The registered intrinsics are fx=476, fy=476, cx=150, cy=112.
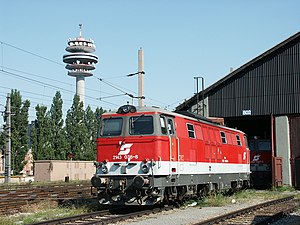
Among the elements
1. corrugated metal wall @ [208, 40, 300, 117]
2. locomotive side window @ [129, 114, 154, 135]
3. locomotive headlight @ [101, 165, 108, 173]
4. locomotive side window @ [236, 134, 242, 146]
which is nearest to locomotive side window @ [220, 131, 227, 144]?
locomotive side window @ [236, 134, 242, 146]

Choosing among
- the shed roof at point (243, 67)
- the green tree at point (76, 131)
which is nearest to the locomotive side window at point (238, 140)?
the shed roof at point (243, 67)

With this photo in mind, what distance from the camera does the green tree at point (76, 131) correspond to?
68.1m

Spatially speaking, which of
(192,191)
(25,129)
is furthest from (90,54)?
(192,191)

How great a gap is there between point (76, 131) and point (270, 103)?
145 feet

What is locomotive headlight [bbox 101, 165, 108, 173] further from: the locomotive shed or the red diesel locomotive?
the locomotive shed

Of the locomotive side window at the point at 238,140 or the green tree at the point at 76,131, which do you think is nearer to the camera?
the locomotive side window at the point at 238,140

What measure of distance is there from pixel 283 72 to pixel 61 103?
47278 mm

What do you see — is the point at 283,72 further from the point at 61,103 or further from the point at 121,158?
the point at 61,103

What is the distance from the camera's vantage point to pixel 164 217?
49.2 feet

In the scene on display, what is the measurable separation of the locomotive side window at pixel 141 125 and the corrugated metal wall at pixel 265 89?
15.9 metres

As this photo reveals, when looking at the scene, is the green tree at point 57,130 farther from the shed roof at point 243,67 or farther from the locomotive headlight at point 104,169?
the locomotive headlight at point 104,169

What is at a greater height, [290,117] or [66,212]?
[290,117]

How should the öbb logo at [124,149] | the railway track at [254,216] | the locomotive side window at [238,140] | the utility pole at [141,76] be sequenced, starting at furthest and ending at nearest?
the locomotive side window at [238,140] → the utility pole at [141,76] → the öbb logo at [124,149] → the railway track at [254,216]

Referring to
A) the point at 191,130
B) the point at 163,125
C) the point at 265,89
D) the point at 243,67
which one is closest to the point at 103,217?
the point at 163,125
